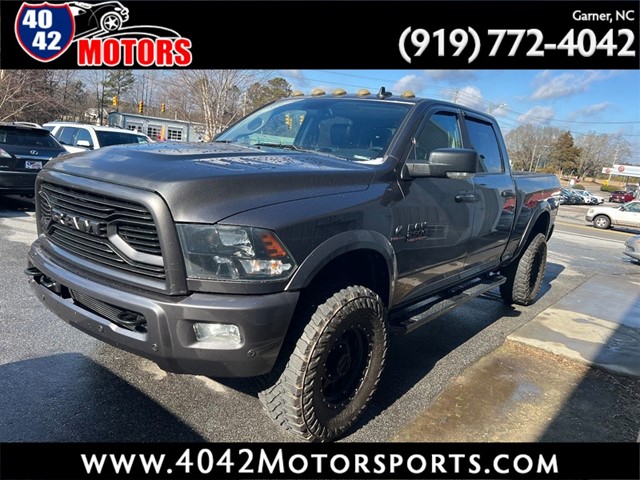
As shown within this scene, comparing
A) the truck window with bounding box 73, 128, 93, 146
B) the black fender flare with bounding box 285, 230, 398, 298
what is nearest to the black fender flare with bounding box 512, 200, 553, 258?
the black fender flare with bounding box 285, 230, 398, 298

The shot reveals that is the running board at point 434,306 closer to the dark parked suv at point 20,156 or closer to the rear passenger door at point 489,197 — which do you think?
the rear passenger door at point 489,197

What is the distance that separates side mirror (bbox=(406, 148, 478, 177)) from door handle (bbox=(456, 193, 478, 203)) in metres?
0.55

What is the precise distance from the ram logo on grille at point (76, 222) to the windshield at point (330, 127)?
52.5 inches

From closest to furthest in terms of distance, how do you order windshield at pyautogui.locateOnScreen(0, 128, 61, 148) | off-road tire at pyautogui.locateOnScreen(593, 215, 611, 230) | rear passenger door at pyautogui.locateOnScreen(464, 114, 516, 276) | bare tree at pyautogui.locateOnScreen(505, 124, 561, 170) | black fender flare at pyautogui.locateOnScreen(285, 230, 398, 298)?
black fender flare at pyautogui.locateOnScreen(285, 230, 398, 298)
rear passenger door at pyautogui.locateOnScreen(464, 114, 516, 276)
windshield at pyautogui.locateOnScreen(0, 128, 61, 148)
off-road tire at pyautogui.locateOnScreen(593, 215, 611, 230)
bare tree at pyautogui.locateOnScreen(505, 124, 561, 170)

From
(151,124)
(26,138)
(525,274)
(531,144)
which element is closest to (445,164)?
(525,274)

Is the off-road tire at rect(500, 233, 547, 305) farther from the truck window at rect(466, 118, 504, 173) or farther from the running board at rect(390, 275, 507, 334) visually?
the truck window at rect(466, 118, 504, 173)

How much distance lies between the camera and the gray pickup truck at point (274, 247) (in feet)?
6.82

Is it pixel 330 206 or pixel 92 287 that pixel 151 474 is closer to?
pixel 92 287

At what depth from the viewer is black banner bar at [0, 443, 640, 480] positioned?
88.9 inches

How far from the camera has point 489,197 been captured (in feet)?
13.4

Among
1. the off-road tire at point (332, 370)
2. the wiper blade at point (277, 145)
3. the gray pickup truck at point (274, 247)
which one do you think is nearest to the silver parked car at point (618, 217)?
the gray pickup truck at point (274, 247)

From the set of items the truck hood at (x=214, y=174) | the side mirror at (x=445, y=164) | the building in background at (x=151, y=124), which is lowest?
the truck hood at (x=214, y=174)

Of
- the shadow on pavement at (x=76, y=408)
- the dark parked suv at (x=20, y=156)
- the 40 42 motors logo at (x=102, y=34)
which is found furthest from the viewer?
the 40 42 motors logo at (x=102, y=34)

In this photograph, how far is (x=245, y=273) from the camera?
2.10 metres
